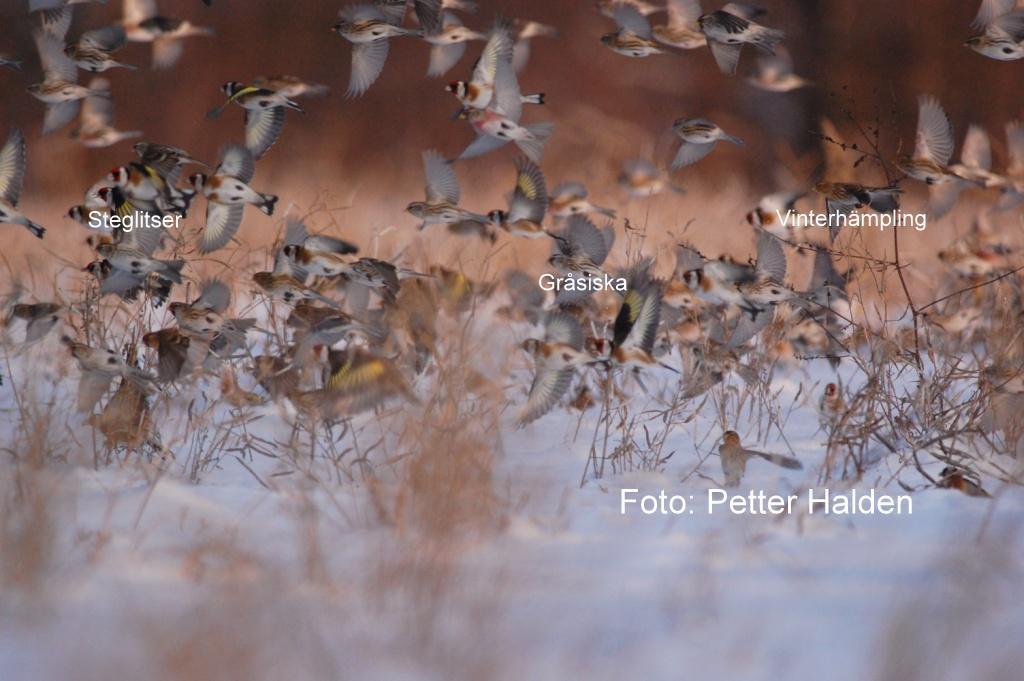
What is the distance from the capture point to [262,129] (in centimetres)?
322

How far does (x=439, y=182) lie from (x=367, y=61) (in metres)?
0.40

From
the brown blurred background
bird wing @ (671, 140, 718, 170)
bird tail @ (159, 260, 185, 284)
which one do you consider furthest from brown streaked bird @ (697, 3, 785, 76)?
the brown blurred background

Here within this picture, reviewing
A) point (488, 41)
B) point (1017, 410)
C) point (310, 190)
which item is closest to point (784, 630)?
point (1017, 410)

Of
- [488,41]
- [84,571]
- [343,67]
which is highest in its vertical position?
[488,41]

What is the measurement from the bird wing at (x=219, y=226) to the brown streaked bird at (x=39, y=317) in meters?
0.40

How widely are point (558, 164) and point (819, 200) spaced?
2292 mm

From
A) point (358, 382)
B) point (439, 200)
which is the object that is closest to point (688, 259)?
point (439, 200)

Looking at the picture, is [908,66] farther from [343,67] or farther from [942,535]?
[942,535]

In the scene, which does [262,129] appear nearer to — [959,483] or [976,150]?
[959,483]

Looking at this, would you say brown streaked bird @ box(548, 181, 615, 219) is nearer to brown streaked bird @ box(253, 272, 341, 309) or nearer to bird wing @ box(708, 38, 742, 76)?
bird wing @ box(708, 38, 742, 76)

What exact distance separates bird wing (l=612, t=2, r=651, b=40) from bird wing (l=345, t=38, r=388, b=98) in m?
0.79

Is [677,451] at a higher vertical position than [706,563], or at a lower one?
lower

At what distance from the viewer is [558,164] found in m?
8.84

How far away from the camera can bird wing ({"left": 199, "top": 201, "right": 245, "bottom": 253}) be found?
10.2ft
